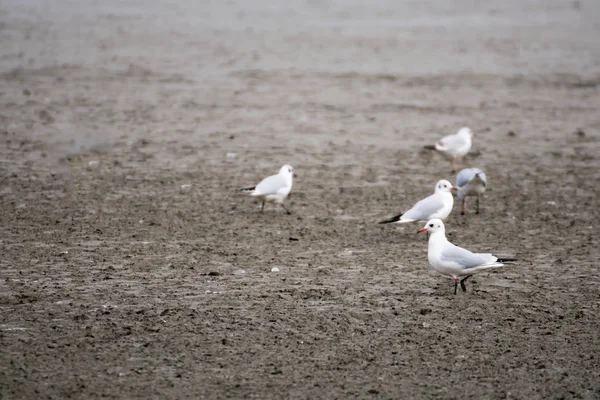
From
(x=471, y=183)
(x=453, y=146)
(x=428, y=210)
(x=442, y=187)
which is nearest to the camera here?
(x=428, y=210)

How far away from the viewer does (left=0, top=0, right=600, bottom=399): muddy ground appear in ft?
23.4

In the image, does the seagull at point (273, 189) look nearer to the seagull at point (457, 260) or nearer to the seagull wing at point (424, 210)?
the seagull wing at point (424, 210)

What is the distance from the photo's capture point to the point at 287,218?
456 inches

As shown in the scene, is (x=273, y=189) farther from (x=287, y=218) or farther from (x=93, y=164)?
(x=93, y=164)

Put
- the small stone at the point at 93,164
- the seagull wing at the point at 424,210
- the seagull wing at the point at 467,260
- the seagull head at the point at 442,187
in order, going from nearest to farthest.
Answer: the seagull wing at the point at 467,260 → the seagull wing at the point at 424,210 → the seagull head at the point at 442,187 → the small stone at the point at 93,164

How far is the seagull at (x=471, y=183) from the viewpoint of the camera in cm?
1166

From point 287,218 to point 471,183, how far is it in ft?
7.85

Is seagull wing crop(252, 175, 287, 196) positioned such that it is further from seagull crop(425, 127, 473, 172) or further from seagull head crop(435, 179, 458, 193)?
seagull crop(425, 127, 473, 172)

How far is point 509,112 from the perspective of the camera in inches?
706

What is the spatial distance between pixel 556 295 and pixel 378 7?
23.0m

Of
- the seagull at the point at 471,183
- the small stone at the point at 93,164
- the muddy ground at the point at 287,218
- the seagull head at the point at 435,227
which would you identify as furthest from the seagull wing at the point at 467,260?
the small stone at the point at 93,164

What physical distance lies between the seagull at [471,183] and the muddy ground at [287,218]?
0.96 feet

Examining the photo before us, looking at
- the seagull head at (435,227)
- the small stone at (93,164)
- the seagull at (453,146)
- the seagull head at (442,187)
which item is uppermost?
the seagull head at (435,227)

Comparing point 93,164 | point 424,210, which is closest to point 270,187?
point 424,210
